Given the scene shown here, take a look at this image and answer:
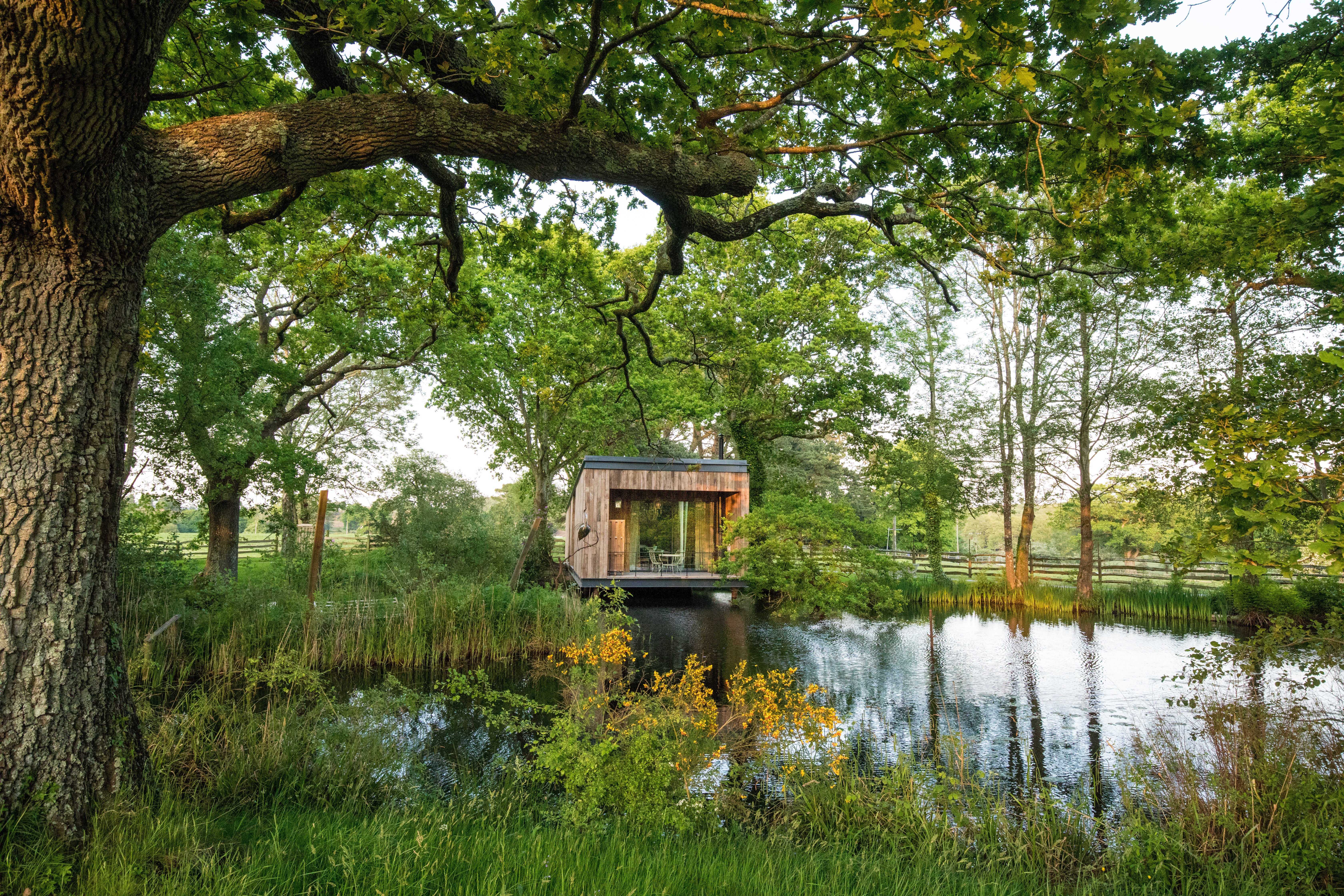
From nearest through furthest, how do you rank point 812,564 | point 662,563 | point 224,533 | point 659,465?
1. point 812,564
2. point 224,533
3. point 659,465
4. point 662,563

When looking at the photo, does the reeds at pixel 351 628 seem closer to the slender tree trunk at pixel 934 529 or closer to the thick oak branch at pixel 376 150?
the thick oak branch at pixel 376 150

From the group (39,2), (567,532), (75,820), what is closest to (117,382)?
(39,2)

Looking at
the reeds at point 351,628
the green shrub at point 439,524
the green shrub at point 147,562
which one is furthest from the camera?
the green shrub at point 439,524

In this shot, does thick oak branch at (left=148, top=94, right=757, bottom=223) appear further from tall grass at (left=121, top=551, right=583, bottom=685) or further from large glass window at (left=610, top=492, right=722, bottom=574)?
large glass window at (left=610, top=492, right=722, bottom=574)

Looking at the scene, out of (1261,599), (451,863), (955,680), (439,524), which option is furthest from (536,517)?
(1261,599)

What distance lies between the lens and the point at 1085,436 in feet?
47.0

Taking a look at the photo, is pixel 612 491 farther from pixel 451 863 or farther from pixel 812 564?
pixel 451 863

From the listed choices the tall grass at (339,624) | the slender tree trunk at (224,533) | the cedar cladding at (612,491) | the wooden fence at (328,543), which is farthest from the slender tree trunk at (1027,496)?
the slender tree trunk at (224,533)

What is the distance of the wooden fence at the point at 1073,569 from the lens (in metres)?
15.6

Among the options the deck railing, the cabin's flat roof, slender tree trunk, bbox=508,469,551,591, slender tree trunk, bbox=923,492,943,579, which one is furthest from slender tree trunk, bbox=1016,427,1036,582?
slender tree trunk, bbox=508,469,551,591

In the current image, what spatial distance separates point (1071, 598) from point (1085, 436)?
3571mm

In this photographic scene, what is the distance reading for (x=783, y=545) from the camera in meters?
7.62

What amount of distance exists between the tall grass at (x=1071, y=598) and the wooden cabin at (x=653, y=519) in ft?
14.4

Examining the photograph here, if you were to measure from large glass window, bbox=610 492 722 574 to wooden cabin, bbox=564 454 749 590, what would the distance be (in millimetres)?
16
